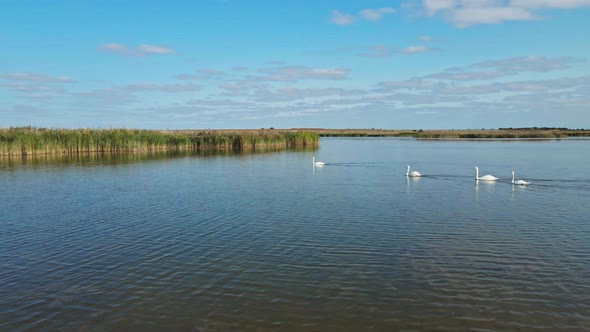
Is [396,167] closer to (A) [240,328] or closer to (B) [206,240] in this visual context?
(B) [206,240]

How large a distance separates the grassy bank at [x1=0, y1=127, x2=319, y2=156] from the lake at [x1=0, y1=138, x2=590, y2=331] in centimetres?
2465

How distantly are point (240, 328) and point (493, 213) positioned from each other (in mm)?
11704

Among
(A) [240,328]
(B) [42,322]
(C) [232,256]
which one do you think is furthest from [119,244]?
→ (A) [240,328]

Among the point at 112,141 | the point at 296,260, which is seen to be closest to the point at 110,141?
the point at 112,141

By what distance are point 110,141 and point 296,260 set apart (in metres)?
43.2

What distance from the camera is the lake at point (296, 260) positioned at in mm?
7301

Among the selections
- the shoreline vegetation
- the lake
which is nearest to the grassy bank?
the shoreline vegetation

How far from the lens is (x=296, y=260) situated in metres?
10.2

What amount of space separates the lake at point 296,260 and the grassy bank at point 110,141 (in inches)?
971

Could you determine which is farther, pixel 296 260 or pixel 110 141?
pixel 110 141

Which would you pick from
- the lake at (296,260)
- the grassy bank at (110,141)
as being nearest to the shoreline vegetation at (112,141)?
the grassy bank at (110,141)

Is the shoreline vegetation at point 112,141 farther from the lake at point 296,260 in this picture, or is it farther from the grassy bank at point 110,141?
the lake at point 296,260

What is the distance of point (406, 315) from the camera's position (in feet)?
23.9

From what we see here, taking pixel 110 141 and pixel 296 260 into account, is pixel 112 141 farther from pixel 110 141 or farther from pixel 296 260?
pixel 296 260
